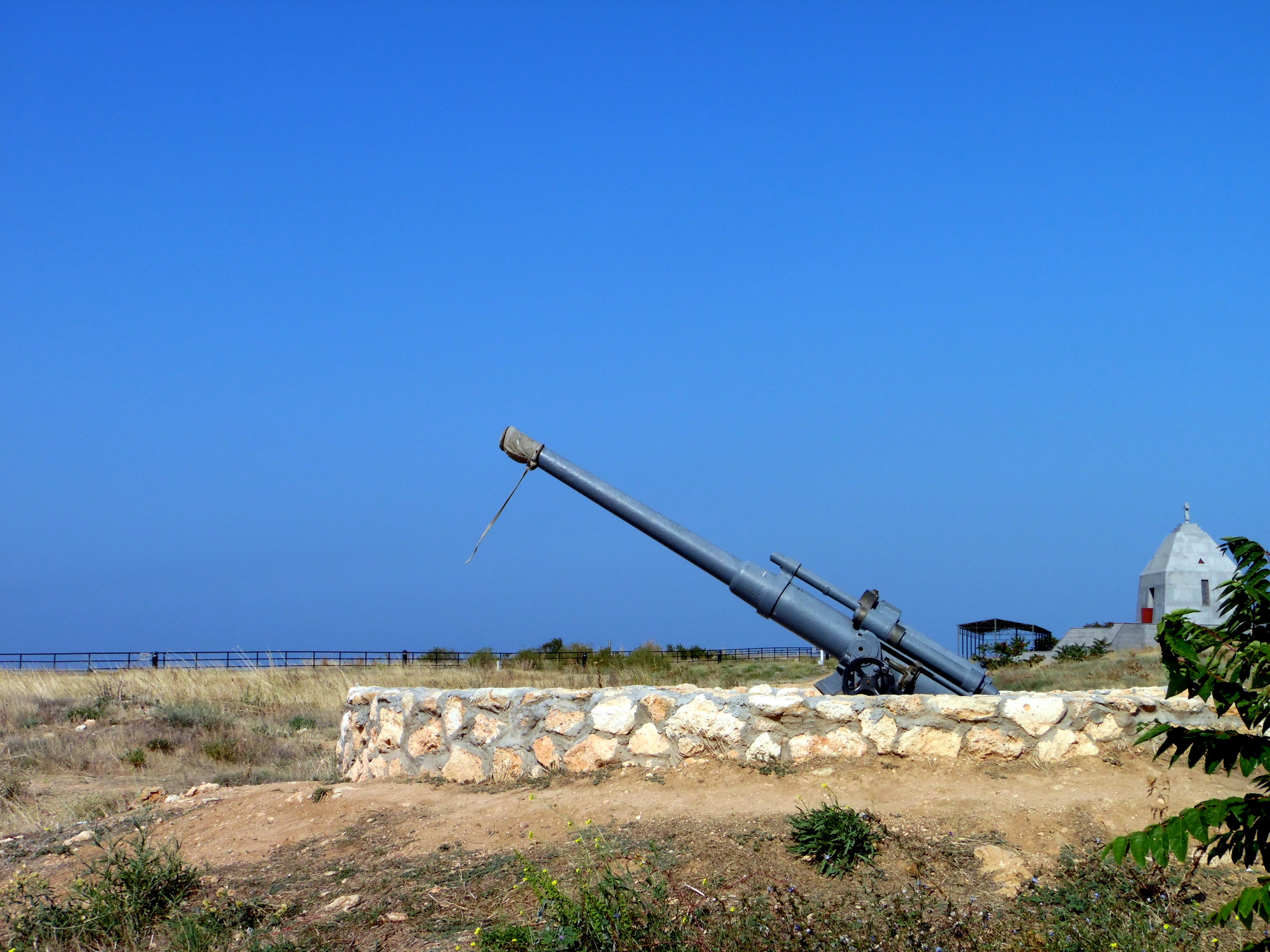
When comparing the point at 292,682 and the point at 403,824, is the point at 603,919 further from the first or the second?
the point at 292,682

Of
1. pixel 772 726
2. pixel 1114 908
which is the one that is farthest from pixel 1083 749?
pixel 1114 908

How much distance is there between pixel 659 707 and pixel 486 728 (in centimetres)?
155

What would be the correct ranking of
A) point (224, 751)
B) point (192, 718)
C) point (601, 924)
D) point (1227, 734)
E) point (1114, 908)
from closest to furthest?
point (1227, 734)
point (601, 924)
point (1114, 908)
point (224, 751)
point (192, 718)

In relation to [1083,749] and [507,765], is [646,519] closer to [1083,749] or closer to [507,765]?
[507,765]

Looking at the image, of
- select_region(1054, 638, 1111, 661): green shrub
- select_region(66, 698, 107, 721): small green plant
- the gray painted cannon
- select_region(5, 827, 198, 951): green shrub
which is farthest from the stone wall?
select_region(1054, 638, 1111, 661): green shrub

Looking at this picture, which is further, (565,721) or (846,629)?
(846,629)

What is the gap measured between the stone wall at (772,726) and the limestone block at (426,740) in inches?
7.8

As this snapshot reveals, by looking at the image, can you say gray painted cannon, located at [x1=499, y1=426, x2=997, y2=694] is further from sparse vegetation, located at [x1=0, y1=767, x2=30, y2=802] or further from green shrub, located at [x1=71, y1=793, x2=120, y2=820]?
sparse vegetation, located at [x1=0, y1=767, x2=30, y2=802]

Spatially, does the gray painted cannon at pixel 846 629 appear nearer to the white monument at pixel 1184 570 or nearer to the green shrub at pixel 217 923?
the green shrub at pixel 217 923

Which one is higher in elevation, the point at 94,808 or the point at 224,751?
the point at 224,751

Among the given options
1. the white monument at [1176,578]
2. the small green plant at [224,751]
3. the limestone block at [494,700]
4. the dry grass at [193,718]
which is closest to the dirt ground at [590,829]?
the limestone block at [494,700]

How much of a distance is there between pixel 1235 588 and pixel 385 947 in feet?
13.6

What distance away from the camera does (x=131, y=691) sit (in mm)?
18250

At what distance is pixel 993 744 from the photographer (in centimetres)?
757
